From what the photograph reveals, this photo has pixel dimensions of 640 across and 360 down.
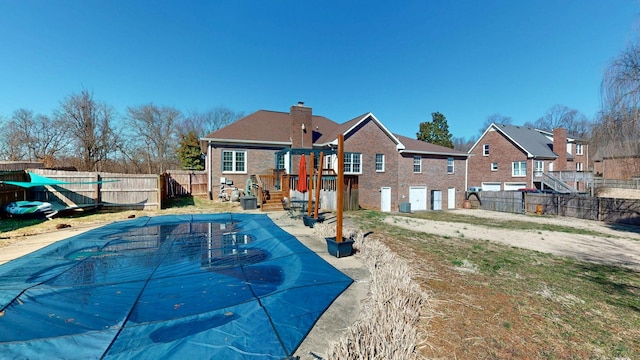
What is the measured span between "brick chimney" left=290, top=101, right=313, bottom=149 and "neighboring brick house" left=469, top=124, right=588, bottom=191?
17732 mm

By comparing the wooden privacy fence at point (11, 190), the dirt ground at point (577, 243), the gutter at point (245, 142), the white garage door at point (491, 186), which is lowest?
the dirt ground at point (577, 243)

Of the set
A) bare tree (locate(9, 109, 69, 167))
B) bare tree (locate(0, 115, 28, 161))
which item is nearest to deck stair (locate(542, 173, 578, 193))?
bare tree (locate(9, 109, 69, 167))

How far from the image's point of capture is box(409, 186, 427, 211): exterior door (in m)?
22.1

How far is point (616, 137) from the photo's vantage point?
13.7 metres

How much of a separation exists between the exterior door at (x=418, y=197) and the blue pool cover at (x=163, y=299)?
17245mm

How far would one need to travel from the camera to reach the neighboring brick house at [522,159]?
2741cm

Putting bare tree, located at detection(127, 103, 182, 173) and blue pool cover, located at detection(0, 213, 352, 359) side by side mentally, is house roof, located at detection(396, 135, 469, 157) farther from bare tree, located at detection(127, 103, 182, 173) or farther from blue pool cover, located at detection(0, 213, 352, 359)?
bare tree, located at detection(127, 103, 182, 173)

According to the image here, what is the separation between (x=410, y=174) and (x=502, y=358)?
20.1m

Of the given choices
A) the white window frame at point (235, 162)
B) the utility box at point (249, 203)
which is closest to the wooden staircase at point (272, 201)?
the utility box at point (249, 203)

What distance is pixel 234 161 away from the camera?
17.8 meters

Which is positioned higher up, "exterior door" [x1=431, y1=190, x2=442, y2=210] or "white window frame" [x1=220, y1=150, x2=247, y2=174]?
"white window frame" [x1=220, y1=150, x2=247, y2=174]

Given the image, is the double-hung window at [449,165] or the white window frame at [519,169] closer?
the double-hung window at [449,165]

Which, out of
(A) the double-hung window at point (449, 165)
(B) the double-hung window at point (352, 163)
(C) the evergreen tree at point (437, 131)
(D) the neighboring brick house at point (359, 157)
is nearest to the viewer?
(D) the neighboring brick house at point (359, 157)

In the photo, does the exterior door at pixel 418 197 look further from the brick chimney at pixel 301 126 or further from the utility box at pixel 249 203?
the utility box at pixel 249 203
